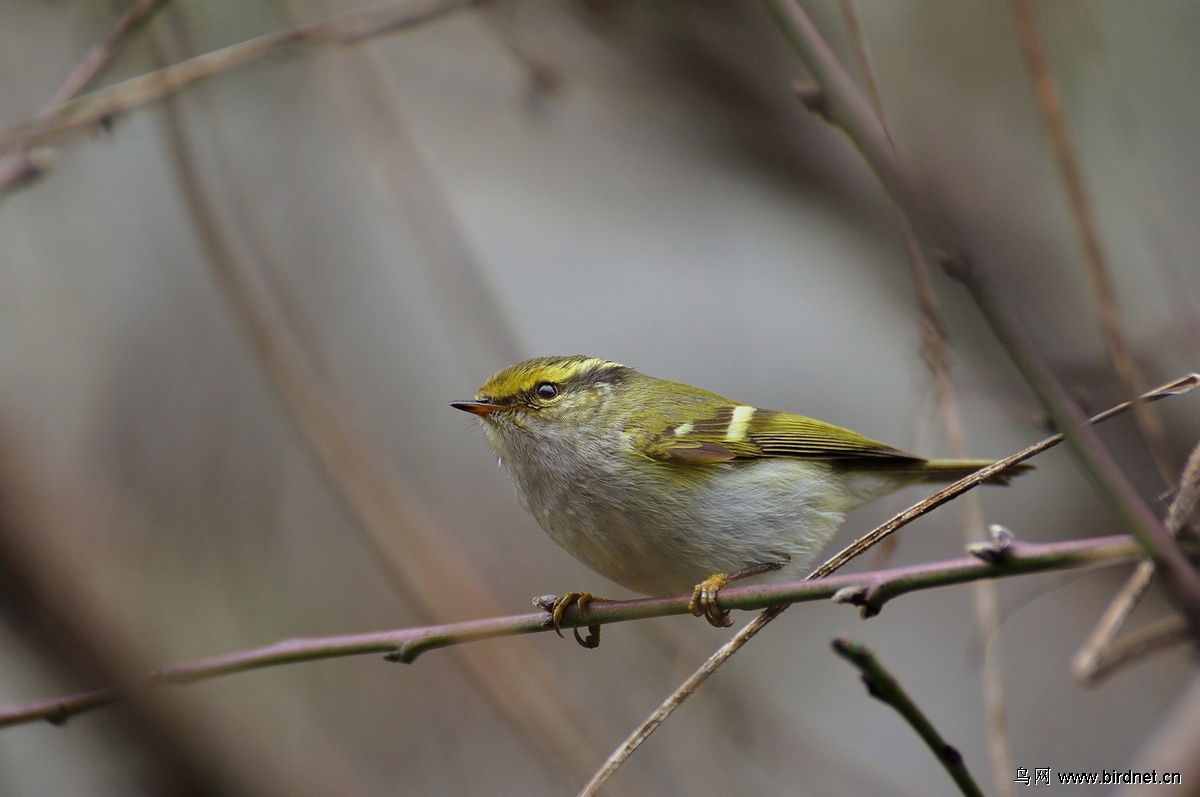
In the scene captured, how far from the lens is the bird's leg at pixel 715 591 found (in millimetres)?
2016

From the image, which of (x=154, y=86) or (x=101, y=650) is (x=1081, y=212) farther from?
(x=101, y=650)

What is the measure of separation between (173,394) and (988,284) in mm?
Answer: 3815

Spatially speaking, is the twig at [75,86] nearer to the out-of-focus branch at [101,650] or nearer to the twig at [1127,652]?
the out-of-focus branch at [101,650]

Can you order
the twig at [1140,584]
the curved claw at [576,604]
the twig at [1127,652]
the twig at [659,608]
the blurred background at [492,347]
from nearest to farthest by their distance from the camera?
the twig at [659,608] → the twig at [1140,584] → the twig at [1127,652] → the curved claw at [576,604] → the blurred background at [492,347]

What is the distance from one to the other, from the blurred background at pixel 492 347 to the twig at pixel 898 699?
1.28 meters

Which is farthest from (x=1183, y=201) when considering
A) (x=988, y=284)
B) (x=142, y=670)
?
(x=142, y=670)

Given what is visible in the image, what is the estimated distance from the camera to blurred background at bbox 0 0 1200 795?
299 centimetres

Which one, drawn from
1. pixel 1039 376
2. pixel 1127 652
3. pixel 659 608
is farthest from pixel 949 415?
pixel 1039 376

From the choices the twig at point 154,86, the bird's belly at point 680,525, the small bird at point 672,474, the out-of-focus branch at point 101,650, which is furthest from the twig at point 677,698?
the twig at point 154,86

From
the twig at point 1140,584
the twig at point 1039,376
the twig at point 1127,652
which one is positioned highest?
the twig at point 1039,376

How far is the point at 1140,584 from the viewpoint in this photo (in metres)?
1.39

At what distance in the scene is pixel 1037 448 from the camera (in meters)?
1.33

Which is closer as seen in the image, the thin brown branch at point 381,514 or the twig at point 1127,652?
the twig at point 1127,652

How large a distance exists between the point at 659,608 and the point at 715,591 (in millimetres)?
293
